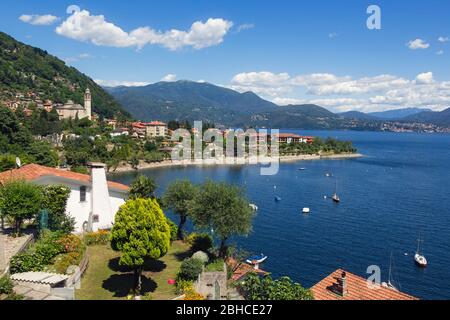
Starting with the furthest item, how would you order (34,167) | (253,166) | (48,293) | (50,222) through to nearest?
(253,166), (34,167), (50,222), (48,293)

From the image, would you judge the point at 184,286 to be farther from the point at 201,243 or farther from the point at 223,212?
the point at 223,212

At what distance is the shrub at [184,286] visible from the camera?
19072 mm

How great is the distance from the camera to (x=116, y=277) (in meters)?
21.0

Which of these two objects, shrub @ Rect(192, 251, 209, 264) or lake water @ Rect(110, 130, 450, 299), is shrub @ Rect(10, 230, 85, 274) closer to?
shrub @ Rect(192, 251, 209, 264)

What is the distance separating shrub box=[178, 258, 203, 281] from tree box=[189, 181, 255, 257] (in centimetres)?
477

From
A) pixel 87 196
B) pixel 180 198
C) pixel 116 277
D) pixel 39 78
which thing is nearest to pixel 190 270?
pixel 116 277

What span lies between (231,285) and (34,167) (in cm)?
1994

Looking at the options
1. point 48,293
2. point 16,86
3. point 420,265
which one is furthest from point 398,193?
point 16,86

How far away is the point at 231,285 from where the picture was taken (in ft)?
64.5

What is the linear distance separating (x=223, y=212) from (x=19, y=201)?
492 inches

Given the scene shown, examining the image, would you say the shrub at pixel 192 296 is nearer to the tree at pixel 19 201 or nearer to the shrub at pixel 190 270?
the shrub at pixel 190 270

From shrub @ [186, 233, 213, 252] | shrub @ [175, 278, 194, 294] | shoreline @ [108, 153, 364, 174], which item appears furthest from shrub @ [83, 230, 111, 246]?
shoreline @ [108, 153, 364, 174]

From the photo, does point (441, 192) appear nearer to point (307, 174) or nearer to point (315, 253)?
point (307, 174)
